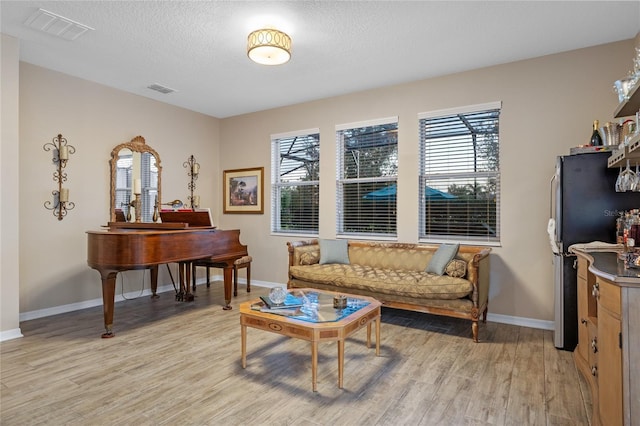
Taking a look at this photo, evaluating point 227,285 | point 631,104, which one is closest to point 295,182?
point 227,285

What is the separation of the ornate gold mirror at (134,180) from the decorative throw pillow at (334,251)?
2.39 m

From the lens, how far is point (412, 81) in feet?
14.3

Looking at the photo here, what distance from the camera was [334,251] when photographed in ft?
14.9

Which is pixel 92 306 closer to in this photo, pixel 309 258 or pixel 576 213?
pixel 309 258

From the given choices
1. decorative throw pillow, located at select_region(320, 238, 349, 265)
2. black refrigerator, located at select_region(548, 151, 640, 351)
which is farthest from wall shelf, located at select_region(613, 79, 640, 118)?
decorative throw pillow, located at select_region(320, 238, 349, 265)

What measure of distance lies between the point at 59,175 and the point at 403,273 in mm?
4073

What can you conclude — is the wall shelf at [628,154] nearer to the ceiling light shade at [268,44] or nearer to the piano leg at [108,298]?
the ceiling light shade at [268,44]

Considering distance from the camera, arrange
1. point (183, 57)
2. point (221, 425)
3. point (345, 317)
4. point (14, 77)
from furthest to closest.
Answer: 1. point (183, 57)
2. point (14, 77)
3. point (345, 317)
4. point (221, 425)

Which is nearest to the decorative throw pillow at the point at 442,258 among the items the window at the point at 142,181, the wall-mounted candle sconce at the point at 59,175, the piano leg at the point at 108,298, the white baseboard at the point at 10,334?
the piano leg at the point at 108,298

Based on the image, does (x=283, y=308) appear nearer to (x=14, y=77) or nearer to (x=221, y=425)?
(x=221, y=425)

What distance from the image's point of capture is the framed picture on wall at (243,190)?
5703 millimetres

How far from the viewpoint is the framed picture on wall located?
18.7 ft

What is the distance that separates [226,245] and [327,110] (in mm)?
2356

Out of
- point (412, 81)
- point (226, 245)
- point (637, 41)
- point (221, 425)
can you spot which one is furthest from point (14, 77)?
point (637, 41)
